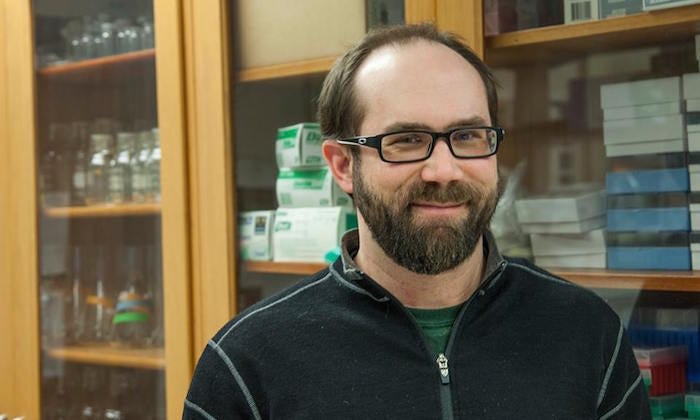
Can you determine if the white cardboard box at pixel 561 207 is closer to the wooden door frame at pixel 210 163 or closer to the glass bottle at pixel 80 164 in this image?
the wooden door frame at pixel 210 163

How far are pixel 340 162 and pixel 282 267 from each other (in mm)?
632

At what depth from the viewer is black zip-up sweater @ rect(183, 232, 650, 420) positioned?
119cm

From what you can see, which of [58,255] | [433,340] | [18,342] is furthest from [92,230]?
[433,340]

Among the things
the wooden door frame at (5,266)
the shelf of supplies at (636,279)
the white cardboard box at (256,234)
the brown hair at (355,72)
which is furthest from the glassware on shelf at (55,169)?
the shelf of supplies at (636,279)

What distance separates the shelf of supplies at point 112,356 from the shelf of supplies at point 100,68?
2.14 feet

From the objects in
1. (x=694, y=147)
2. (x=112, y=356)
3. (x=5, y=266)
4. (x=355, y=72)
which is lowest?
(x=112, y=356)

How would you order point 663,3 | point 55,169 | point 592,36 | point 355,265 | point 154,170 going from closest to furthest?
point 355,265 → point 663,3 → point 592,36 → point 154,170 → point 55,169

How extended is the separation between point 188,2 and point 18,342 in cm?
103

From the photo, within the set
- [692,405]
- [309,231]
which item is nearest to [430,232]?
[692,405]

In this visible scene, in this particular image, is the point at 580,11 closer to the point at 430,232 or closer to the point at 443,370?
the point at 430,232

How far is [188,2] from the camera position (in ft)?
6.61

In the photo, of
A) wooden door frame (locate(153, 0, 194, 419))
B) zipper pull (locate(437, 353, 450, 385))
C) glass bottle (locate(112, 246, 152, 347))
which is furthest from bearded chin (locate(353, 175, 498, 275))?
glass bottle (locate(112, 246, 152, 347))

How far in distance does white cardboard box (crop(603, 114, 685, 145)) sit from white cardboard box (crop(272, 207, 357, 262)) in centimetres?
55

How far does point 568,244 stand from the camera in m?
1.61
